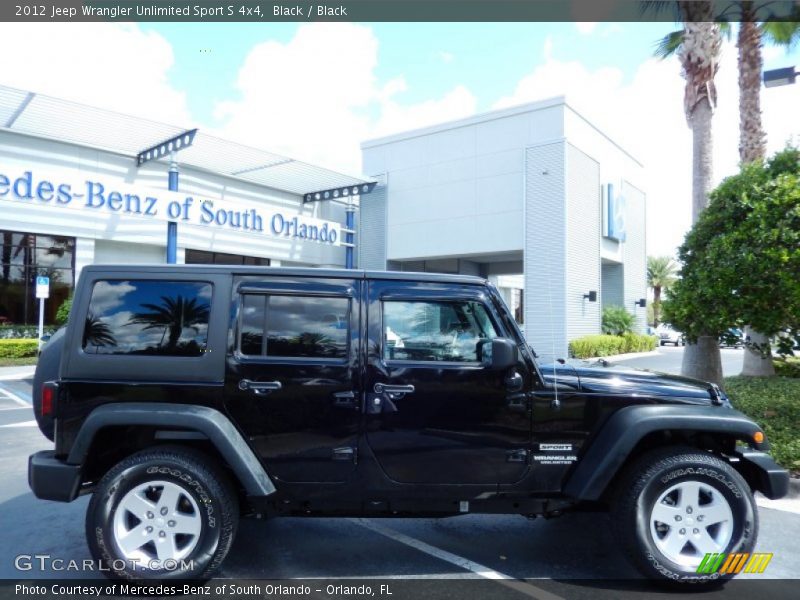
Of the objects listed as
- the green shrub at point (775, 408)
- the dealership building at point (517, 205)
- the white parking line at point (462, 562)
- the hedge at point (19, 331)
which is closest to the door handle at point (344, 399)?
the white parking line at point (462, 562)

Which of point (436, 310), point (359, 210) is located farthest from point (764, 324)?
point (359, 210)

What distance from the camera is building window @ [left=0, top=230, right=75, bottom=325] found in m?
17.3

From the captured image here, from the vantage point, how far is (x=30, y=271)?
17.7 m

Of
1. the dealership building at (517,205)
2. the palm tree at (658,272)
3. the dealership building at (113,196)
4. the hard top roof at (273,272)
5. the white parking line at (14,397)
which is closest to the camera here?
Answer: the hard top roof at (273,272)

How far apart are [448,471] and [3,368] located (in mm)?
16582

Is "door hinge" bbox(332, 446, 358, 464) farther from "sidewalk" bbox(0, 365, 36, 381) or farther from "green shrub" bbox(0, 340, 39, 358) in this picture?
"green shrub" bbox(0, 340, 39, 358)

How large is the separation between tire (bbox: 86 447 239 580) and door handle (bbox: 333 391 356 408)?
889 mm

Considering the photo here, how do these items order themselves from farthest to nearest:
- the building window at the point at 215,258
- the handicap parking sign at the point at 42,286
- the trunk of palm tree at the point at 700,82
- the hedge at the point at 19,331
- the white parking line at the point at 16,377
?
the building window at the point at 215,258, the hedge at the point at 19,331, the handicap parking sign at the point at 42,286, the white parking line at the point at 16,377, the trunk of palm tree at the point at 700,82

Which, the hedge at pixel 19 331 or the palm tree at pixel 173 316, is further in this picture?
the hedge at pixel 19 331

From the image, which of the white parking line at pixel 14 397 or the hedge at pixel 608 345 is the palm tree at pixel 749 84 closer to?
the hedge at pixel 608 345

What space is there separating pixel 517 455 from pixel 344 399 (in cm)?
117

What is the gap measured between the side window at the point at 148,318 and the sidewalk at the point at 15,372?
41.9 feet

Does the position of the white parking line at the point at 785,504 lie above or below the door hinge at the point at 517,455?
below

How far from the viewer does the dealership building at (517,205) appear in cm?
2016
